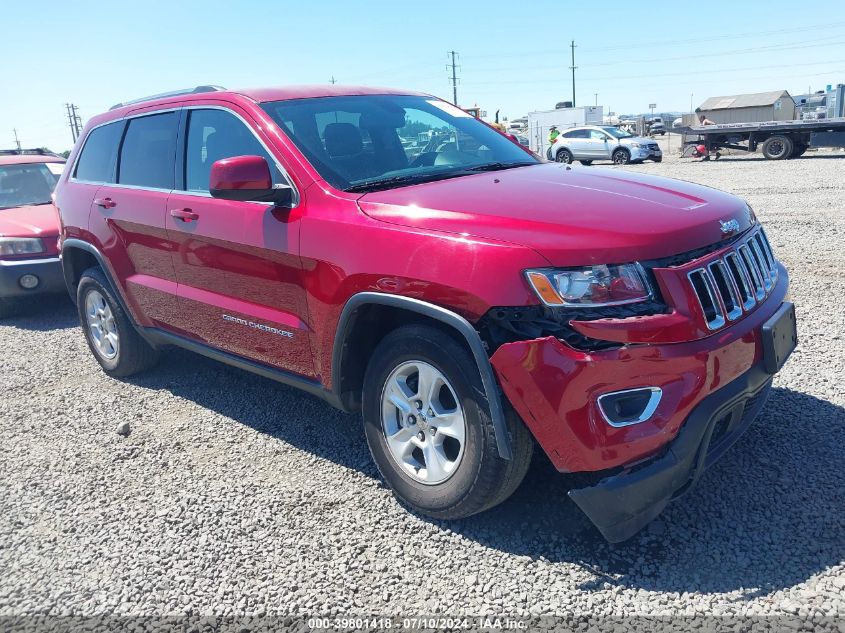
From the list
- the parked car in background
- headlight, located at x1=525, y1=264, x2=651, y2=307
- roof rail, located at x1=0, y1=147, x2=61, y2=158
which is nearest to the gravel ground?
headlight, located at x1=525, y1=264, x2=651, y2=307

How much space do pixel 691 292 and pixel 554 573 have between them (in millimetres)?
1209

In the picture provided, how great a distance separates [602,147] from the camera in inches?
1096

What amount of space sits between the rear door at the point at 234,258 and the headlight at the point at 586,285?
4.33 feet

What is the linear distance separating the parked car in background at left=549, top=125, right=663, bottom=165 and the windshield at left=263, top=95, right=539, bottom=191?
23.3m

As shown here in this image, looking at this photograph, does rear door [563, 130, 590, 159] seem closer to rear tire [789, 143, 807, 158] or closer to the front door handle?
rear tire [789, 143, 807, 158]

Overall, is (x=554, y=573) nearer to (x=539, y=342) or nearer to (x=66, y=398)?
(x=539, y=342)

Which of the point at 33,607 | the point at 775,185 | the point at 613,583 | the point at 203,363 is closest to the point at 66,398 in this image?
the point at 203,363

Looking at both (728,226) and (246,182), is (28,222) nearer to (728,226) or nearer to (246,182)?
(246,182)

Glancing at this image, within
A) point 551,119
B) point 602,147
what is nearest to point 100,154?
point 602,147

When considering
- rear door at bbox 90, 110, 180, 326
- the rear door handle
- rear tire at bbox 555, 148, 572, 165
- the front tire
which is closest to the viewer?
the front tire

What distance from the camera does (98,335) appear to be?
213 inches

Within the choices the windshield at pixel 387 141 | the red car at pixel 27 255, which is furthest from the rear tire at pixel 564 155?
the windshield at pixel 387 141

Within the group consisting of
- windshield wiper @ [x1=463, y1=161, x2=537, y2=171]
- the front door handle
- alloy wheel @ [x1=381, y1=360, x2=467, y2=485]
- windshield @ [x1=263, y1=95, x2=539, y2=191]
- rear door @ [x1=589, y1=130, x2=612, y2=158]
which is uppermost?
rear door @ [x1=589, y1=130, x2=612, y2=158]

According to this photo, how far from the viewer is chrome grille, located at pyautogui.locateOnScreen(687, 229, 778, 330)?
260 centimetres
